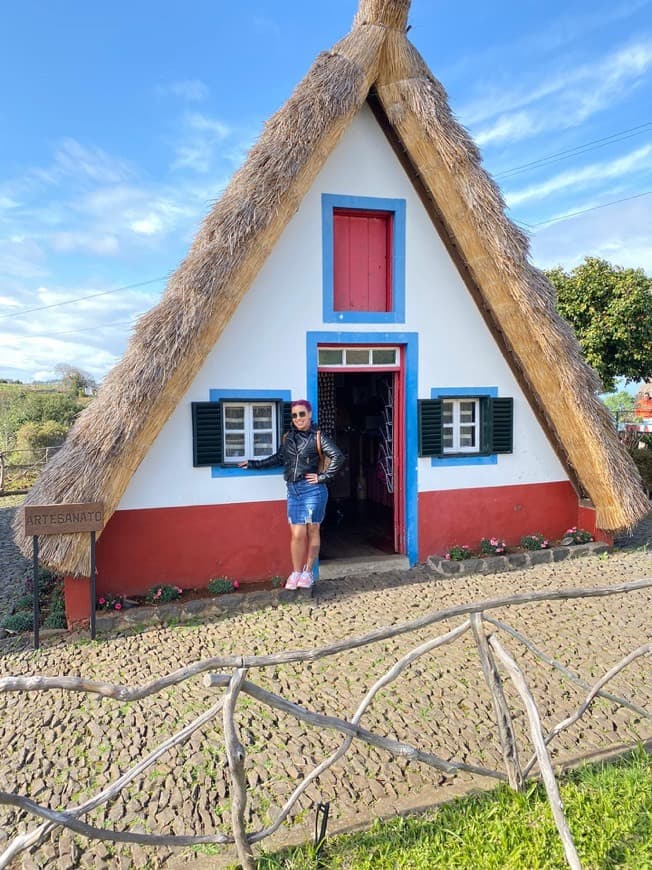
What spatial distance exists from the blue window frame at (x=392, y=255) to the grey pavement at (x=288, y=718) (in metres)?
3.11

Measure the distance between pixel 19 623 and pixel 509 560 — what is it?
17.4ft

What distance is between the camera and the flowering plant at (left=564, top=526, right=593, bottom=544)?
755 centimetres

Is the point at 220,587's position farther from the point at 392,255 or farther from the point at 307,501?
the point at 392,255

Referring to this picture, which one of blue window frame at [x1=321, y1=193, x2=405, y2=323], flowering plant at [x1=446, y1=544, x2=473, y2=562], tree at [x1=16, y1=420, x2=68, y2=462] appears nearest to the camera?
blue window frame at [x1=321, y1=193, x2=405, y2=323]

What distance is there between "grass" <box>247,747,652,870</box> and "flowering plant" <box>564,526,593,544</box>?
4.71m

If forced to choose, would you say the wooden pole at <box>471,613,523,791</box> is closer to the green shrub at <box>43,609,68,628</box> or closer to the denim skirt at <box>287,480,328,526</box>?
the denim skirt at <box>287,480,328,526</box>

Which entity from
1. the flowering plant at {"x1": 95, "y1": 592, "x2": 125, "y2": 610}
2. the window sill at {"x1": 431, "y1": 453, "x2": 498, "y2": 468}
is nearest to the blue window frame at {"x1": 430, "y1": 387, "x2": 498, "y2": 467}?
the window sill at {"x1": 431, "y1": 453, "x2": 498, "y2": 468}

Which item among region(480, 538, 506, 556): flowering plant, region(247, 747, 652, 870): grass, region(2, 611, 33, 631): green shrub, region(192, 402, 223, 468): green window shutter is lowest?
region(247, 747, 652, 870): grass

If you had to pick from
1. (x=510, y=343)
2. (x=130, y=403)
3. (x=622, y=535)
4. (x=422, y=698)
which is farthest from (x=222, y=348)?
(x=622, y=535)

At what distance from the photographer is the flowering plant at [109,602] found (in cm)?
553

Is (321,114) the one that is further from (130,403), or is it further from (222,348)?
(130,403)

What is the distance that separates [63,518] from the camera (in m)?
5.00

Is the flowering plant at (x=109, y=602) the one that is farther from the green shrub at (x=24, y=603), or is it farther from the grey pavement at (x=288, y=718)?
the green shrub at (x=24, y=603)

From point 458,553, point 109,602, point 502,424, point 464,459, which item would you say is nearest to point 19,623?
point 109,602
